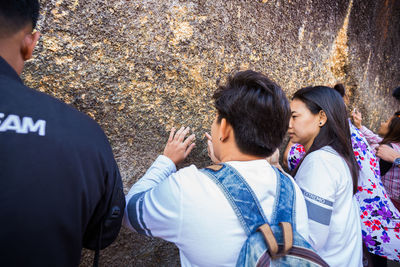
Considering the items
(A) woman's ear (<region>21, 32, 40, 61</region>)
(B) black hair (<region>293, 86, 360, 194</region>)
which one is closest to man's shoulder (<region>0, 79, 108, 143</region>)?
(A) woman's ear (<region>21, 32, 40, 61</region>)

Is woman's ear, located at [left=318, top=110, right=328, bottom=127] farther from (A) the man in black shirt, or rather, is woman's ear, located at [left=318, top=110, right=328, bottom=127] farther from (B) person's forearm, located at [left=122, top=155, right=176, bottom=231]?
(A) the man in black shirt

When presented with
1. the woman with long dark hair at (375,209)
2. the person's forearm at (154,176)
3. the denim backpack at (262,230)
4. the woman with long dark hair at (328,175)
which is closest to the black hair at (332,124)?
the woman with long dark hair at (328,175)

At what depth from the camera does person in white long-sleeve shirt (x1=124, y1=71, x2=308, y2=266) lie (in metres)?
0.78

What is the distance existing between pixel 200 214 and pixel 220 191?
0.10 metres

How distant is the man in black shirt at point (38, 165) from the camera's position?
1.85 ft

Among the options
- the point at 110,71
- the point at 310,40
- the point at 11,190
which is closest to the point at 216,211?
the point at 11,190

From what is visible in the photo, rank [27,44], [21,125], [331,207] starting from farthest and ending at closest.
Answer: [331,207], [27,44], [21,125]

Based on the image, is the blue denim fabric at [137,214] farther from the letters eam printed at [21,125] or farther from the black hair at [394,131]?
the black hair at [394,131]

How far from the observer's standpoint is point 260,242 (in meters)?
0.74

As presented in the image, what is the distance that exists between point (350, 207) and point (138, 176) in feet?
3.94

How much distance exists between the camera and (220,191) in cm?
79

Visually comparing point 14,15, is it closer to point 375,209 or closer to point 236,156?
point 236,156

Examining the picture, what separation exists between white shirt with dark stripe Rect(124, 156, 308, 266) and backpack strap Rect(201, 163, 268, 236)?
0.05 feet

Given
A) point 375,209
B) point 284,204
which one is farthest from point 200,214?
point 375,209
